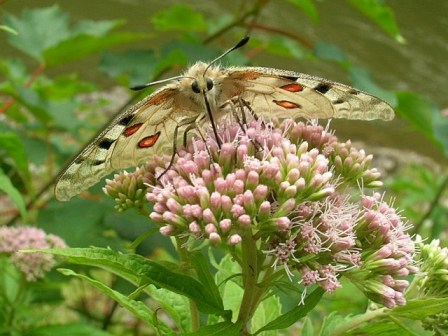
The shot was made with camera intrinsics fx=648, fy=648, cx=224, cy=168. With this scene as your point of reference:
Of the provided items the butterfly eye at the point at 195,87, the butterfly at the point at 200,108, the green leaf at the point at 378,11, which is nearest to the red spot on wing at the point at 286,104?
the butterfly at the point at 200,108

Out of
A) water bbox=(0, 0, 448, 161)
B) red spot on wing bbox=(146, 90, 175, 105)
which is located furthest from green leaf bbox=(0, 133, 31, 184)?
water bbox=(0, 0, 448, 161)

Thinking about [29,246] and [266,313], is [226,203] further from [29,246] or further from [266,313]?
[29,246]

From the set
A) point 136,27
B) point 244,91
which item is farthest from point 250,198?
point 136,27

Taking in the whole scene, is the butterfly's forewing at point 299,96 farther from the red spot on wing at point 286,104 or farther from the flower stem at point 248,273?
the flower stem at point 248,273

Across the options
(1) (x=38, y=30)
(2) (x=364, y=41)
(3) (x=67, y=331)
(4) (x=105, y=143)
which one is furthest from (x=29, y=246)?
(2) (x=364, y=41)

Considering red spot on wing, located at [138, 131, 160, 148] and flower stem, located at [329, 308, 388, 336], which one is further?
red spot on wing, located at [138, 131, 160, 148]

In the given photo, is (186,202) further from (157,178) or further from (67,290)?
(67,290)

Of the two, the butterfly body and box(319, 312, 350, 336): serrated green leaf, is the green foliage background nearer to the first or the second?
the butterfly body
